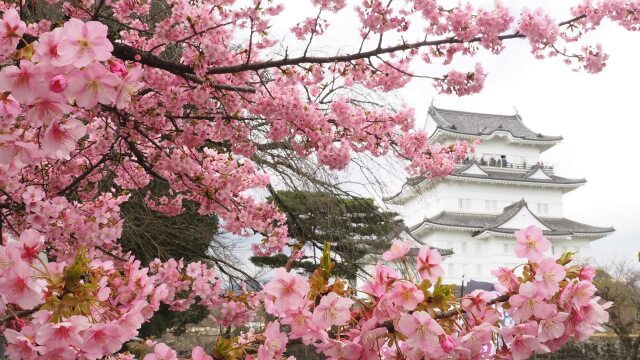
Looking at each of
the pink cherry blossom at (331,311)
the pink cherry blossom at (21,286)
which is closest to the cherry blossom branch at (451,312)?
the pink cherry blossom at (331,311)

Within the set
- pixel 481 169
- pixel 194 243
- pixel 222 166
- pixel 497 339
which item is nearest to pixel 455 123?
pixel 481 169

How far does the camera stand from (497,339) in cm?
137

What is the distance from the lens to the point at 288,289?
1257mm

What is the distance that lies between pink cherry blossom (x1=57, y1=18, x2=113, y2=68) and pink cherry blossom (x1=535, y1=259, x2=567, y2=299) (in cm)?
101

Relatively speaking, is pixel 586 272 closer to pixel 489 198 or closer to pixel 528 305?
pixel 528 305

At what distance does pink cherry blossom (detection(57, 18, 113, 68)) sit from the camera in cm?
112

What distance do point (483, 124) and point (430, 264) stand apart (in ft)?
115

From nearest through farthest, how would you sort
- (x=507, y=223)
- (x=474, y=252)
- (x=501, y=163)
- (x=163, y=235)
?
(x=163, y=235) → (x=507, y=223) → (x=474, y=252) → (x=501, y=163)

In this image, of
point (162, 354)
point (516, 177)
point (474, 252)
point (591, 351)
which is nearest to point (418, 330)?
point (162, 354)

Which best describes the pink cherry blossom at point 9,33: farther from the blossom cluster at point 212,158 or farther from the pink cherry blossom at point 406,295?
the pink cherry blossom at point 406,295

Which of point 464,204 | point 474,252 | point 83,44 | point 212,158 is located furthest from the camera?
point 464,204

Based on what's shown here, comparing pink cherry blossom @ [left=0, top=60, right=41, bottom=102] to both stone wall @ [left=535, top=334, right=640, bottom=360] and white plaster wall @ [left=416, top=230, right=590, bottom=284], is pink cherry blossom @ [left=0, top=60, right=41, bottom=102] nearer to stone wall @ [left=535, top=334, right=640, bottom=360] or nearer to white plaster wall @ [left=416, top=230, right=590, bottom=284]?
stone wall @ [left=535, top=334, right=640, bottom=360]

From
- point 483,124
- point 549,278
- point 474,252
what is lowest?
point 549,278

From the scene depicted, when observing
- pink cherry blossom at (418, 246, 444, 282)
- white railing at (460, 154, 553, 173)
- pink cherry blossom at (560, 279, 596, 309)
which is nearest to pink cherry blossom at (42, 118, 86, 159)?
pink cherry blossom at (418, 246, 444, 282)
